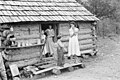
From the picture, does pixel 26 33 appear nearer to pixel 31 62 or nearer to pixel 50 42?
pixel 31 62

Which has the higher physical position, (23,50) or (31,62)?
(23,50)

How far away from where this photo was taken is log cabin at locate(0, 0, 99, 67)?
11.1 metres

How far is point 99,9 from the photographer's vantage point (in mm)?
22875

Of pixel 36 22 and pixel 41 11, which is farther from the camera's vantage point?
pixel 41 11

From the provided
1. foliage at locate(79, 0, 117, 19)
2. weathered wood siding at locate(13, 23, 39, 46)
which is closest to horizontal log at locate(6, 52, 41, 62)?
weathered wood siding at locate(13, 23, 39, 46)

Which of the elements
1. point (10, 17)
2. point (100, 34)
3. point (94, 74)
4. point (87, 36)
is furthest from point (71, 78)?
point (100, 34)

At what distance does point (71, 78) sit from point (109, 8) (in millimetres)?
14696

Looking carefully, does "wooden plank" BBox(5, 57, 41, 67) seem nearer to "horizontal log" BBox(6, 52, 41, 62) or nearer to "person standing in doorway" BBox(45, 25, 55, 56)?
"horizontal log" BBox(6, 52, 41, 62)

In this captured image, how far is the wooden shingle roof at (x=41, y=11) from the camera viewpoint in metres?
11.4

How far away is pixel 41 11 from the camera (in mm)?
12805

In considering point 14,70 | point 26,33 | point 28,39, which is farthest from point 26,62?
point 26,33

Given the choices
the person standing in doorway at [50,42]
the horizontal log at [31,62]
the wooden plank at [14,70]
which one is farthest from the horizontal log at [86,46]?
the wooden plank at [14,70]

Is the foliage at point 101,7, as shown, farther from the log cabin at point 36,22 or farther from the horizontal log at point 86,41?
the horizontal log at point 86,41

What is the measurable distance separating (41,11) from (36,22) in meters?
1.10
